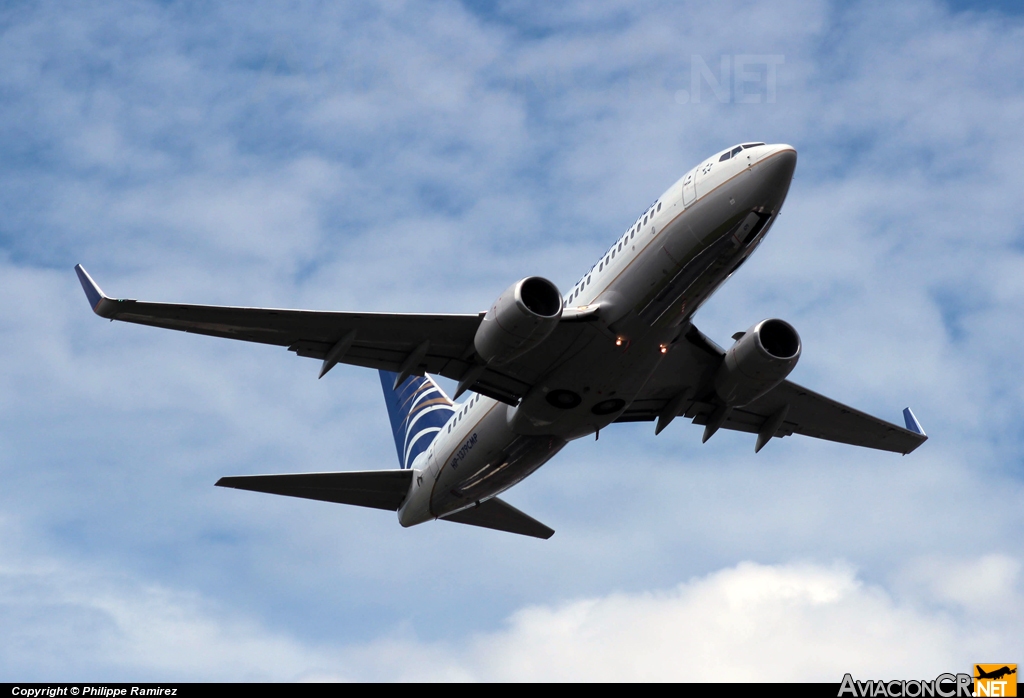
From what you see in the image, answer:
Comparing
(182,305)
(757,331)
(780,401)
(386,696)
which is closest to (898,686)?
(386,696)

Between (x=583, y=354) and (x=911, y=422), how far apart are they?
559 inches

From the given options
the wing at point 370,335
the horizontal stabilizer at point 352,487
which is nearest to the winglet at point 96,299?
the wing at point 370,335

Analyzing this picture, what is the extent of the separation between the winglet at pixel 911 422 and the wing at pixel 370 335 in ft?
47.1

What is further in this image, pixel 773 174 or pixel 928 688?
pixel 773 174

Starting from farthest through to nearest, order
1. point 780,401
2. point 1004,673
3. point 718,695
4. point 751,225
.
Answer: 1. point 780,401
2. point 751,225
3. point 1004,673
4. point 718,695

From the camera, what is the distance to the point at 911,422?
3591 cm

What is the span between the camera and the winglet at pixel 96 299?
24875mm

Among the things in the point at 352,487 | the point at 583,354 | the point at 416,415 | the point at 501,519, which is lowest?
the point at 583,354

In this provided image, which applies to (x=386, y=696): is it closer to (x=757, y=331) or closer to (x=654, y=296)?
(x=654, y=296)

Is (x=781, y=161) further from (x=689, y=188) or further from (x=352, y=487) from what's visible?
(x=352, y=487)

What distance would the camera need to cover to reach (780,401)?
34.7 meters

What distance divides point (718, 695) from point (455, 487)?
14600 mm

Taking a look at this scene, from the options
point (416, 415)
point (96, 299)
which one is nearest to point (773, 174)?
point (96, 299)

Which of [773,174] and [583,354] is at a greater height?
[773,174]
